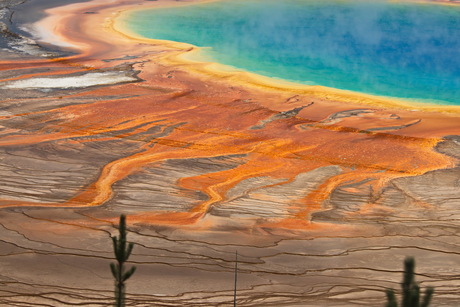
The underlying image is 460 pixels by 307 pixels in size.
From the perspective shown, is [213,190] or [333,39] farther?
[333,39]

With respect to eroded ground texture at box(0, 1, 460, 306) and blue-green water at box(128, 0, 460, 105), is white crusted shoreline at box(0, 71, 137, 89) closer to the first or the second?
eroded ground texture at box(0, 1, 460, 306)

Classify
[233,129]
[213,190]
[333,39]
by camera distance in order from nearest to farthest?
[213,190]
[233,129]
[333,39]

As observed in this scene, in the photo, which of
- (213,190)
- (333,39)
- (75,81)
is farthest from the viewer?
(333,39)

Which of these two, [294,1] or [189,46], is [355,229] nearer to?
[189,46]

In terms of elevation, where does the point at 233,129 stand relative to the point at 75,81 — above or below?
below

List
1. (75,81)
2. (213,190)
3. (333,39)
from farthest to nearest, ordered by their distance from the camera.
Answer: (333,39)
(75,81)
(213,190)

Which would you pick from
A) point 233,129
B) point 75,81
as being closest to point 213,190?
point 233,129

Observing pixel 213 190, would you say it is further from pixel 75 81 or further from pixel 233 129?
pixel 75 81

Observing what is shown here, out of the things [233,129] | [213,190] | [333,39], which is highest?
[333,39]
